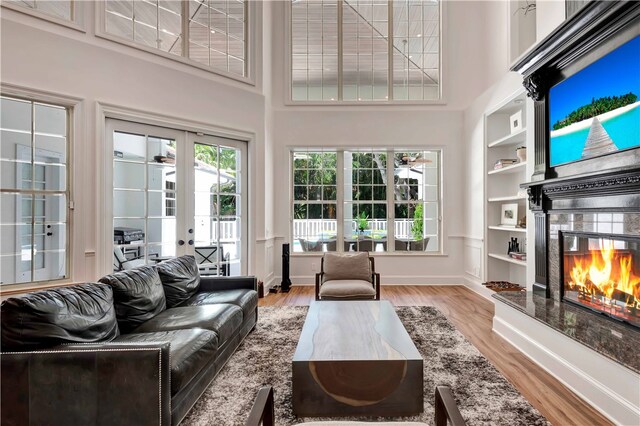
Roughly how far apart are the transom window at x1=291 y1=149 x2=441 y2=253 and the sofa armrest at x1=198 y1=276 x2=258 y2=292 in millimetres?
2554

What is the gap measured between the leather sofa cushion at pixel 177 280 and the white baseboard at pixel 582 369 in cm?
327

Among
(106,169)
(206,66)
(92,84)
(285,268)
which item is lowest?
(285,268)

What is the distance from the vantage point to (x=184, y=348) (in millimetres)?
2041

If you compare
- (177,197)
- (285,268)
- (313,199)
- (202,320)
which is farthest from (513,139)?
(177,197)

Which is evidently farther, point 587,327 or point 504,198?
point 504,198

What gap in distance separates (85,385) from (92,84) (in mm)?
3400

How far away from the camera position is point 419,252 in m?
6.12

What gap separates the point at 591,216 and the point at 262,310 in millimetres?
3740

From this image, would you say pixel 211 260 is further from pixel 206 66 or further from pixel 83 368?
pixel 83 368

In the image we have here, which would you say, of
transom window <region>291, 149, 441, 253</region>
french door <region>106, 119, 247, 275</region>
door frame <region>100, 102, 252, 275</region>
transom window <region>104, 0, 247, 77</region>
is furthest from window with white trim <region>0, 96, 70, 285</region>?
transom window <region>291, 149, 441, 253</region>

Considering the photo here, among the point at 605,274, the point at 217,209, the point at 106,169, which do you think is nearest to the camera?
the point at 605,274

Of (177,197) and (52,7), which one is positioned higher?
(52,7)

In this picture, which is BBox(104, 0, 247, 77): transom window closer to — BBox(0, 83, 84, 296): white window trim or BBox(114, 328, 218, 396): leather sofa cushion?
BBox(0, 83, 84, 296): white window trim

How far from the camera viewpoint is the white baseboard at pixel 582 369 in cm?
196
